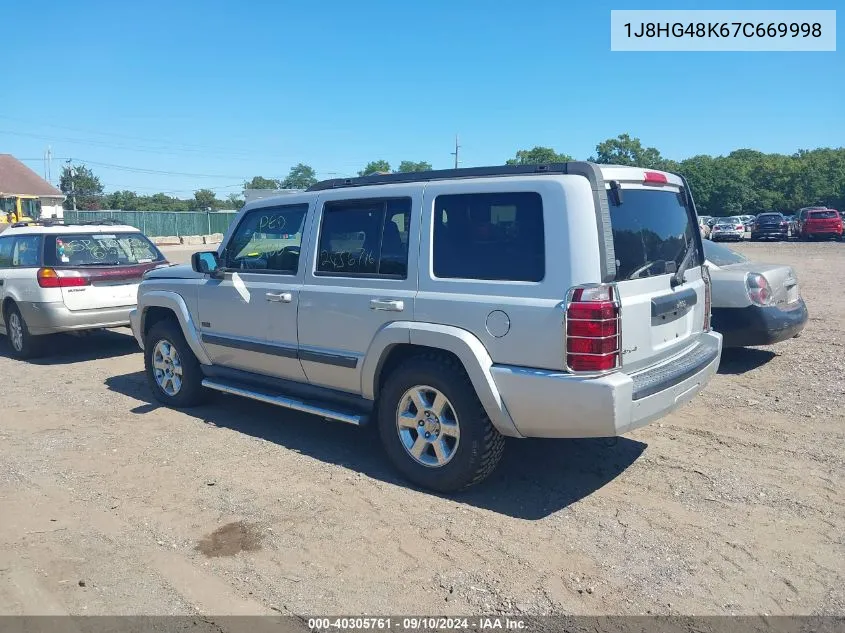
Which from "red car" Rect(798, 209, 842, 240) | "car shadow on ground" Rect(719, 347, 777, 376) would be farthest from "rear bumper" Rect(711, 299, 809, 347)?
"red car" Rect(798, 209, 842, 240)

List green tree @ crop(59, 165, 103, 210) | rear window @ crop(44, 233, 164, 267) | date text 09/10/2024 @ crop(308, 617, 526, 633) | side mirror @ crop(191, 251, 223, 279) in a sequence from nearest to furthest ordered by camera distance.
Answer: date text 09/10/2024 @ crop(308, 617, 526, 633) < side mirror @ crop(191, 251, 223, 279) < rear window @ crop(44, 233, 164, 267) < green tree @ crop(59, 165, 103, 210)

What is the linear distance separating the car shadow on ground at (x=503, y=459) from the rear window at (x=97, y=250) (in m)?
3.11

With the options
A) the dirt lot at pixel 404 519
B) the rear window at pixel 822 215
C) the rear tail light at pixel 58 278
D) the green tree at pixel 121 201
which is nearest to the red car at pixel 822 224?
the rear window at pixel 822 215

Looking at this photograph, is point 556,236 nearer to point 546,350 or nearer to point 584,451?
point 546,350

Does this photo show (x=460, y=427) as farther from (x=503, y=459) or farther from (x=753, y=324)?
(x=753, y=324)

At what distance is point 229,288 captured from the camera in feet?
19.6

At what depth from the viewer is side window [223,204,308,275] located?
561cm

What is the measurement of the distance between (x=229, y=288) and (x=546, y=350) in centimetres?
308

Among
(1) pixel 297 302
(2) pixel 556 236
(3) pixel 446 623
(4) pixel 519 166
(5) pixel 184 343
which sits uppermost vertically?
(4) pixel 519 166

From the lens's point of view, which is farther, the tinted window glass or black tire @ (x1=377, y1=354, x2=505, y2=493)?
the tinted window glass

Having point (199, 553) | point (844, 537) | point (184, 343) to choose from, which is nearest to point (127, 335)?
point (184, 343)

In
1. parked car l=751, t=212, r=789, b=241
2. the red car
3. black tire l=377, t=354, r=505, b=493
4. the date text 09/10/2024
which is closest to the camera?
the date text 09/10/2024

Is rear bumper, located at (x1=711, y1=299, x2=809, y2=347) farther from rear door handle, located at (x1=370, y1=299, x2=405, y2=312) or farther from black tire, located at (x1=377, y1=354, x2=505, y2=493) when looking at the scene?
rear door handle, located at (x1=370, y1=299, x2=405, y2=312)

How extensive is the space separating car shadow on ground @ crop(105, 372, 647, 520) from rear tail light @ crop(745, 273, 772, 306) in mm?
2813
